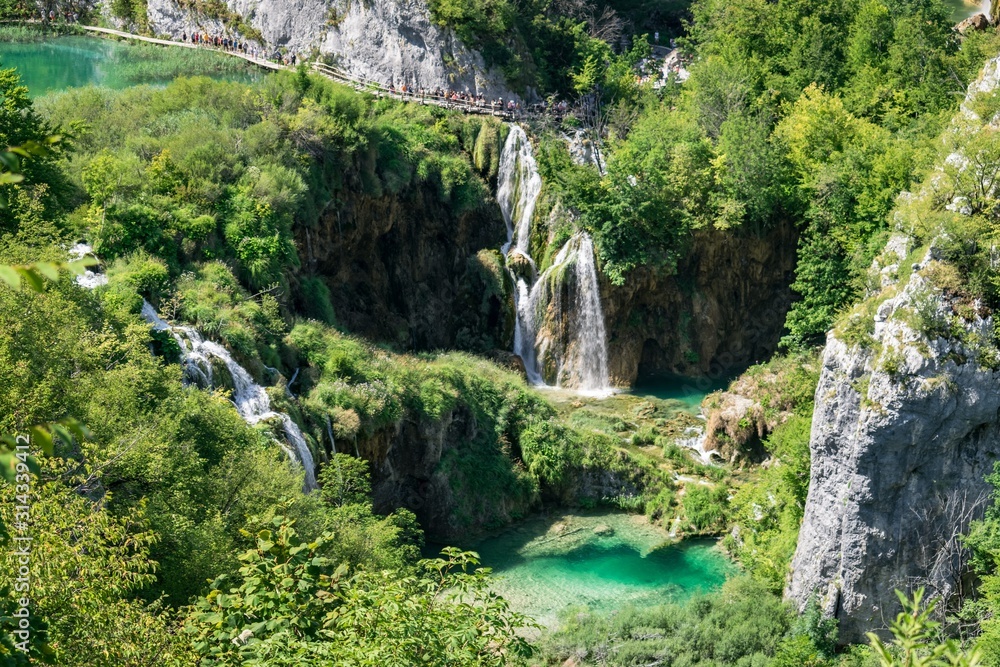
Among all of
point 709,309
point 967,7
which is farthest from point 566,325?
point 967,7

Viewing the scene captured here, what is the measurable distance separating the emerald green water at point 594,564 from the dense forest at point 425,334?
822mm

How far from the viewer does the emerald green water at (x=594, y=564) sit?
2588 cm

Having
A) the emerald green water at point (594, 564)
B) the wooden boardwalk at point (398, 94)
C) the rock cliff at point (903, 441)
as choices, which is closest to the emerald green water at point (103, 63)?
the wooden boardwalk at point (398, 94)

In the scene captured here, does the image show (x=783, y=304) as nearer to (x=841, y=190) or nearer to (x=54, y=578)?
(x=841, y=190)

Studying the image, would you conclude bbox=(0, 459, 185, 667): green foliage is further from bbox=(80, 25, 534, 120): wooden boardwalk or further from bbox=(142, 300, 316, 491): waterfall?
bbox=(80, 25, 534, 120): wooden boardwalk

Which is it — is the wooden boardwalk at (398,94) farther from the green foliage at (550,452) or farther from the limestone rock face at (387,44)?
the green foliage at (550,452)

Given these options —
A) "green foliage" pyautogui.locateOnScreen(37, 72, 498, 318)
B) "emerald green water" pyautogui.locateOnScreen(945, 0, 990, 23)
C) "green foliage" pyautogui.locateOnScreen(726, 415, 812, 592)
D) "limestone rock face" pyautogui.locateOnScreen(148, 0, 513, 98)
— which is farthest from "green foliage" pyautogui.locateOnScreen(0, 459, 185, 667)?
"emerald green water" pyautogui.locateOnScreen(945, 0, 990, 23)

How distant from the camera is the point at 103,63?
50.2 m

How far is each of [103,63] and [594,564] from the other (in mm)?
37405

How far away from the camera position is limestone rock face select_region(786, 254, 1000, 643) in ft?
74.8

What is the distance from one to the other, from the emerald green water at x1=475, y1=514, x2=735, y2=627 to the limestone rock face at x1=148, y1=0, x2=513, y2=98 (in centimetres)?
2622

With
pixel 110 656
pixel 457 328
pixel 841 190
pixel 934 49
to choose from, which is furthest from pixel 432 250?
pixel 110 656

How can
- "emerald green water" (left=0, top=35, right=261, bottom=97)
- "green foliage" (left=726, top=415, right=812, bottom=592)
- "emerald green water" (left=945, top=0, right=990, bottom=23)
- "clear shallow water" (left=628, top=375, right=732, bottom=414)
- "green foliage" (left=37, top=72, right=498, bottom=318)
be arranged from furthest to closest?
"emerald green water" (left=945, top=0, right=990, bottom=23), "emerald green water" (left=0, top=35, right=261, bottom=97), "clear shallow water" (left=628, top=375, right=732, bottom=414), "green foliage" (left=37, top=72, right=498, bottom=318), "green foliage" (left=726, top=415, right=812, bottom=592)

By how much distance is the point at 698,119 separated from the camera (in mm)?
44156
